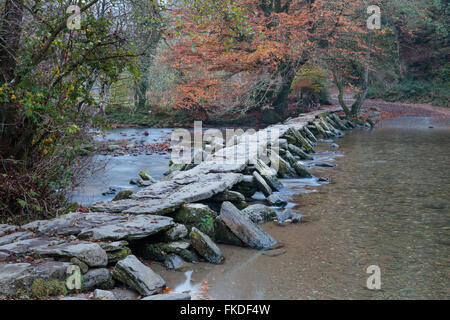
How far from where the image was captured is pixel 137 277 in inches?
169

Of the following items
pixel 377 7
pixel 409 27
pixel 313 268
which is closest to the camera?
pixel 313 268

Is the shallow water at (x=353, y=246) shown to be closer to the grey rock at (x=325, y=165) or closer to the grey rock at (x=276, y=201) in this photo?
the grey rock at (x=276, y=201)

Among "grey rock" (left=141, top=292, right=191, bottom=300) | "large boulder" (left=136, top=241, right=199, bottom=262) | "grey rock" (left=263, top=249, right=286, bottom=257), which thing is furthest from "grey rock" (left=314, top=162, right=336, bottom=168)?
"grey rock" (left=141, top=292, right=191, bottom=300)

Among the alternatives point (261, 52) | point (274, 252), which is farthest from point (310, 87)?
point (274, 252)

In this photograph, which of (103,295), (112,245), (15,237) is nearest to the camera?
(103,295)

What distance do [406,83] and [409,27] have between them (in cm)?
343

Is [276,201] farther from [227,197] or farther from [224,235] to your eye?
[224,235]

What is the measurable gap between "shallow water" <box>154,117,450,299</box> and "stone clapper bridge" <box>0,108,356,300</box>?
276 mm

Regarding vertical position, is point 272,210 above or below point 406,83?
below

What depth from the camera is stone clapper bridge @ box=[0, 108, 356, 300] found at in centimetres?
422

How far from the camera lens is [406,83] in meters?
28.0

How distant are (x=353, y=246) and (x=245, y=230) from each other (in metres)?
1.41
